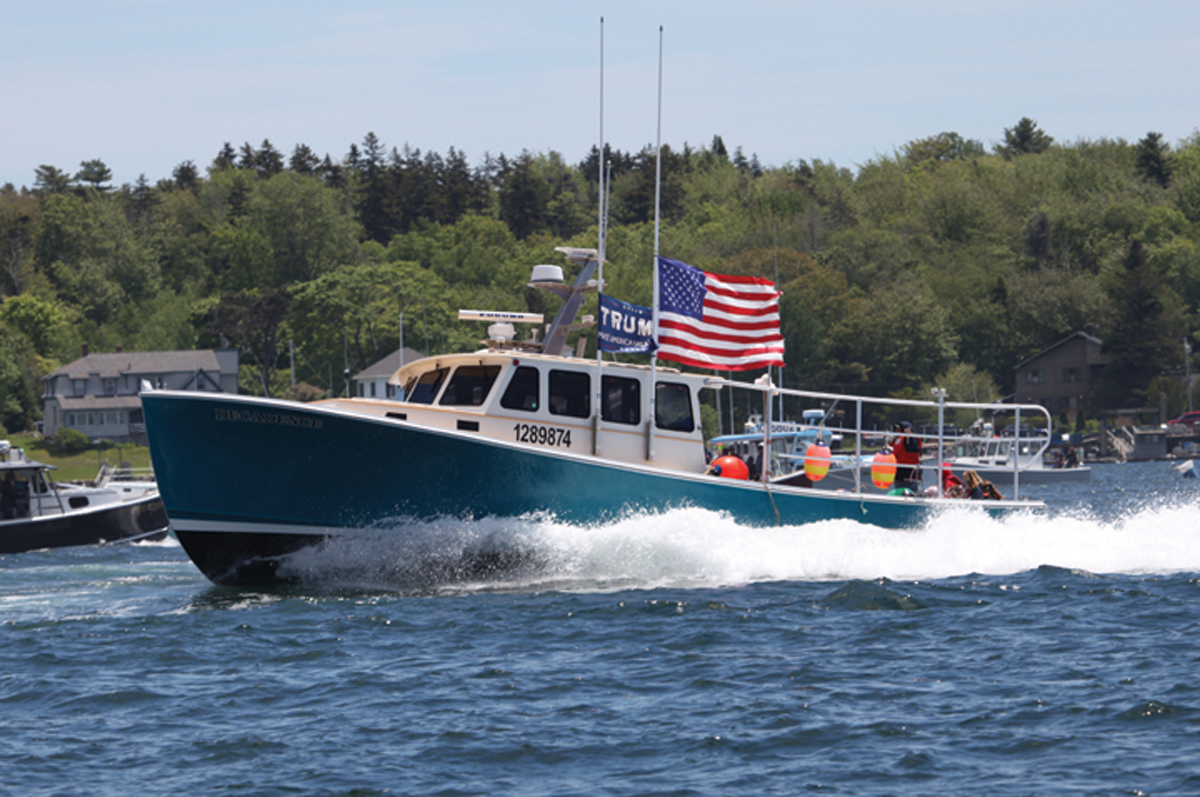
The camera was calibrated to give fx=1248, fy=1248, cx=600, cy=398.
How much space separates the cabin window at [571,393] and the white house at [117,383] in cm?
7915

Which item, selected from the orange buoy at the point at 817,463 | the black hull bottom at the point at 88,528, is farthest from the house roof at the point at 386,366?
the orange buoy at the point at 817,463

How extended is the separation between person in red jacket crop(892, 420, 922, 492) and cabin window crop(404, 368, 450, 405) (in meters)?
6.84

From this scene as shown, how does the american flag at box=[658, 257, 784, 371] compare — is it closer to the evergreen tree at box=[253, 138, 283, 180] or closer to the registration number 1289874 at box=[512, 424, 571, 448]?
Result: the registration number 1289874 at box=[512, 424, 571, 448]

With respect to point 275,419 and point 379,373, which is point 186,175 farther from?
point 275,419

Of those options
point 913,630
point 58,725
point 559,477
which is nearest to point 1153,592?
point 913,630

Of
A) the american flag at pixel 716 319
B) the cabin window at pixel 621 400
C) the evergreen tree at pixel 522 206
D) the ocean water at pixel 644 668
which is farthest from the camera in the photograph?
the evergreen tree at pixel 522 206

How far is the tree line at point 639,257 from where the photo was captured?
95.9 metres

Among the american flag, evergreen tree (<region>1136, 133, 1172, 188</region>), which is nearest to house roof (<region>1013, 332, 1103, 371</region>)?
evergreen tree (<region>1136, 133, 1172, 188</region>)

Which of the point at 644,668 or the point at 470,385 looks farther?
the point at 470,385

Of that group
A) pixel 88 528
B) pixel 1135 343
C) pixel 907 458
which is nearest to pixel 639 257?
pixel 1135 343

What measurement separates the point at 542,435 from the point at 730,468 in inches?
112

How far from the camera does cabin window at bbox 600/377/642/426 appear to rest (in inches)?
669

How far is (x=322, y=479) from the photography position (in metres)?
15.3

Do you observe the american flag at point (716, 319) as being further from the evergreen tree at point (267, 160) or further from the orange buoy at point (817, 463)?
the evergreen tree at point (267, 160)
